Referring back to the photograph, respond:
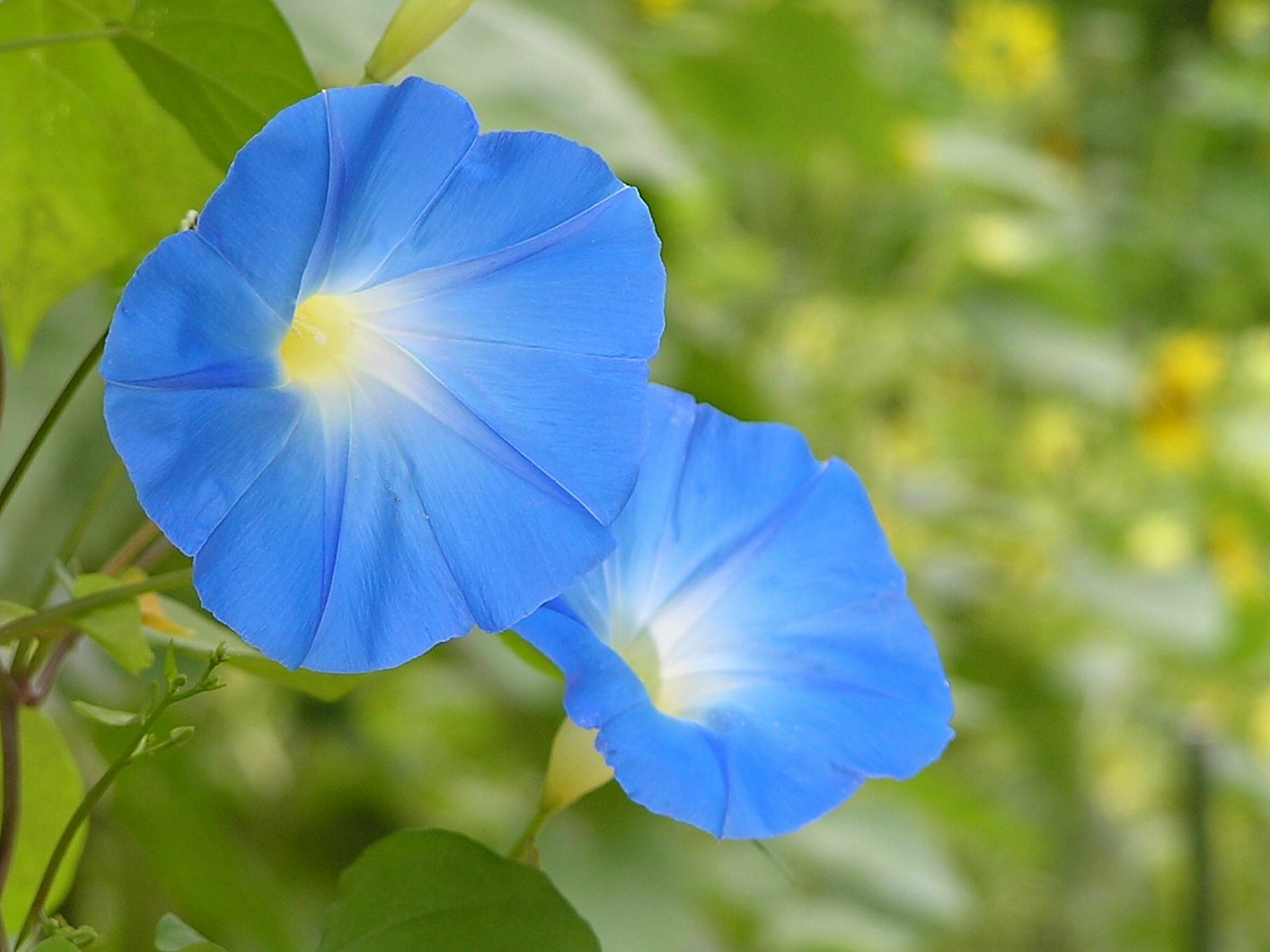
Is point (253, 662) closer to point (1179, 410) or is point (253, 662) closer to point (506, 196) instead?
point (506, 196)

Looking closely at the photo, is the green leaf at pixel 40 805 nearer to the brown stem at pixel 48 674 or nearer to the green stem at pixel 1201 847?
the brown stem at pixel 48 674

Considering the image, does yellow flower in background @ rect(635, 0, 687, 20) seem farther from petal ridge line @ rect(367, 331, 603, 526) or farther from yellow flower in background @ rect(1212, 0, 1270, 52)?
petal ridge line @ rect(367, 331, 603, 526)

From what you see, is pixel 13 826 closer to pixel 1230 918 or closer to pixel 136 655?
pixel 136 655

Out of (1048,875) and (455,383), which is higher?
(455,383)

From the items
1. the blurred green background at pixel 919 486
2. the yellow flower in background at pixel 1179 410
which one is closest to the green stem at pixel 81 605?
the blurred green background at pixel 919 486

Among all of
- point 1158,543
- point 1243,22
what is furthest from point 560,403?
point 1243,22

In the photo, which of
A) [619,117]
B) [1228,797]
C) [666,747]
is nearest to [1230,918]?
[1228,797]
